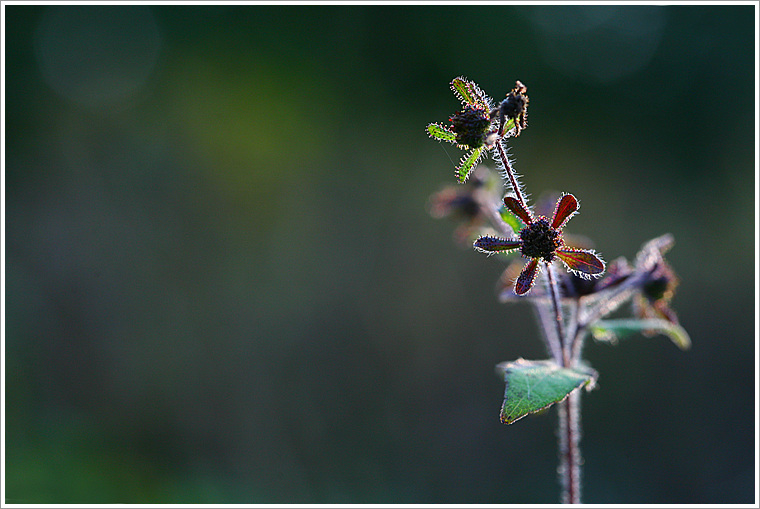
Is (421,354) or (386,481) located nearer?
(386,481)

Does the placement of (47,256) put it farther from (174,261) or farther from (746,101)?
(746,101)

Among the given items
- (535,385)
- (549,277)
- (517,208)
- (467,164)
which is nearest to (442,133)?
(467,164)

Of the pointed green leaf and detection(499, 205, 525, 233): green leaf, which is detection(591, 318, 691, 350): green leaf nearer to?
detection(499, 205, 525, 233): green leaf

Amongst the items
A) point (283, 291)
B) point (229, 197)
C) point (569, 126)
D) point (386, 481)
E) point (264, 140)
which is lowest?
point (386, 481)

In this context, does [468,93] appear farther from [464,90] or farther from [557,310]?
[557,310]

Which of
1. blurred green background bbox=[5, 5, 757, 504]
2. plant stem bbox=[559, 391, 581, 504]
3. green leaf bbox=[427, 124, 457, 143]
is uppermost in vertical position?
blurred green background bbox=[5, 5, 757, 504]

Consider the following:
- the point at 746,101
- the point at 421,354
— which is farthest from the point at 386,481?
the point at 746,101

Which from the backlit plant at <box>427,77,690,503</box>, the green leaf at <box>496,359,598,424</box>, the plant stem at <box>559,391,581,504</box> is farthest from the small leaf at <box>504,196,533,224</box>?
the plant stem at <box>559,391,581,504</box>

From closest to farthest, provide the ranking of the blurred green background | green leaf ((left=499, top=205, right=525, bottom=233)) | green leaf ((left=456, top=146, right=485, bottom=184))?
green leaf ((left=456, top=146, right=485, bottom=184)) → green leaf ((left=499, top=205, right=525, bottom=233)) → the blurred green background
